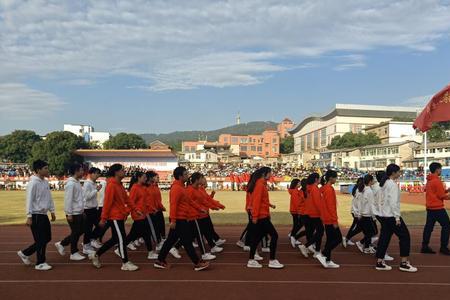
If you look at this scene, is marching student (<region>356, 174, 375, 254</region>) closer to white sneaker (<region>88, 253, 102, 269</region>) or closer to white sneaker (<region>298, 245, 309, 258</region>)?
white sneaker (<region>298, 245, 309, 258</region>)

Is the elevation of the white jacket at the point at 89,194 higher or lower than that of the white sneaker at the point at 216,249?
higher

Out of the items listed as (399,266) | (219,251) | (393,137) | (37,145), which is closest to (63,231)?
(219,251)

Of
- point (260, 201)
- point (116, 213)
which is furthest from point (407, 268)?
point (116, 213)

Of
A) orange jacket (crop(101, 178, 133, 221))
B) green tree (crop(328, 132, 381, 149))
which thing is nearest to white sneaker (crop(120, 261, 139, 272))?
orange jacket (crop(101, 178, 133, 221))

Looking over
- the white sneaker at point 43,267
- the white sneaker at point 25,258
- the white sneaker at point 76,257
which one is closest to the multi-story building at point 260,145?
the white sneaker at point 76,257

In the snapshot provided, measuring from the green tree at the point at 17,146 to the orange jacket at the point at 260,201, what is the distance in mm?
83348

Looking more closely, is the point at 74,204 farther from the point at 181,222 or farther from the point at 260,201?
the point at 260,201

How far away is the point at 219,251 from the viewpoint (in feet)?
30.6

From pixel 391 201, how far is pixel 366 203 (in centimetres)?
172

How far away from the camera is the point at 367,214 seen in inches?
356

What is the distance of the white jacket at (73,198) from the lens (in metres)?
8.05

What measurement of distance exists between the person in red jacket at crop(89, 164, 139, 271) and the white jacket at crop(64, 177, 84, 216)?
3.17 feet

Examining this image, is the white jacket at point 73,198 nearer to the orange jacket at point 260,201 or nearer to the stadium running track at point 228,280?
→ the stadium running track at point 228,280

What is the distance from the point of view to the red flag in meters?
14.8
